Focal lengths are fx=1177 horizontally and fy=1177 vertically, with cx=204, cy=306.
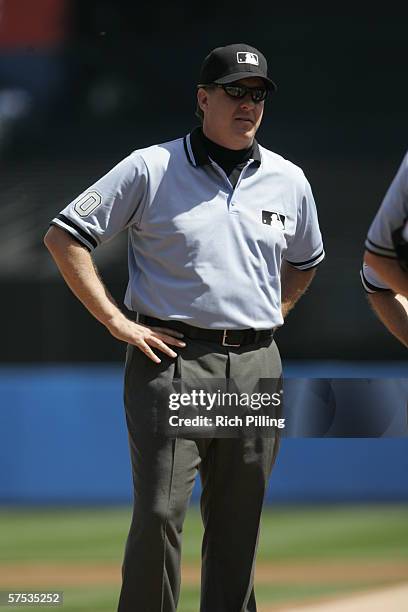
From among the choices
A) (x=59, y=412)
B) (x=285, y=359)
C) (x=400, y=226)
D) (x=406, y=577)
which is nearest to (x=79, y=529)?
(x=59, y=412)

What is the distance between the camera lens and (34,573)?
5281mm

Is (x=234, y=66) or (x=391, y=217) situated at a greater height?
(x=234, y=66)

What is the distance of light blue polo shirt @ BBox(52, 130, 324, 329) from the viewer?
3.24 metres

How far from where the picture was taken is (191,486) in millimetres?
3250

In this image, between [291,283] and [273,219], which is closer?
[273,219]

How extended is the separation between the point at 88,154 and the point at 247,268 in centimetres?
653

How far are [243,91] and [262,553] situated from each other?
129 inches

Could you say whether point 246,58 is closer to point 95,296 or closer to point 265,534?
point 95,296

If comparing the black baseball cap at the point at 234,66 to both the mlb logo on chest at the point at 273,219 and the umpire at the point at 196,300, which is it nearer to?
the umpire at the point at 196,300

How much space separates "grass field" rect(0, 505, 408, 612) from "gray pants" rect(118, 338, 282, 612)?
1.30 m

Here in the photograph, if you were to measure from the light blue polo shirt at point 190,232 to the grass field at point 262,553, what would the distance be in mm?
1720

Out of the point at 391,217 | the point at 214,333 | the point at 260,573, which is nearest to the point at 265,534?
the point at 260,573

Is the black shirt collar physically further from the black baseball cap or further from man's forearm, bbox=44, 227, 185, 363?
man's forearm, bbox=44, 227, 185, 363

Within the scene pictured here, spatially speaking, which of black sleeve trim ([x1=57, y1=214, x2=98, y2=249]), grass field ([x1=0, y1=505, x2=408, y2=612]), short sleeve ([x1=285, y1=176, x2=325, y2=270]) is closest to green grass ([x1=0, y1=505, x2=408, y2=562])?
grass field ([x1=0, y1=505, x2=408, y2=612])
